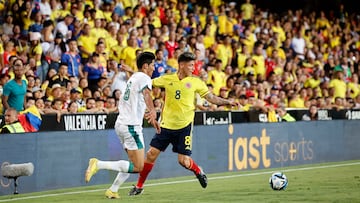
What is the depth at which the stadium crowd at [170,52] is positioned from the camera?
17984 millimetres

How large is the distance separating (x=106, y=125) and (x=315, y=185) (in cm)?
435

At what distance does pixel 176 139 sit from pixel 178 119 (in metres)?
A: 0.34

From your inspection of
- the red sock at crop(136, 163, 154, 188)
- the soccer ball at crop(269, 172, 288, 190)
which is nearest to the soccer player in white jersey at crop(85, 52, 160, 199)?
the red sock at crop(136, 163, 154, 188)

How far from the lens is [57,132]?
15.6 metres

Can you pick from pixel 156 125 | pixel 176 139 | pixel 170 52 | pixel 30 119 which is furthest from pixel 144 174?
pixel 170 52

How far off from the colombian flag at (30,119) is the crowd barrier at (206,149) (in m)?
0.30

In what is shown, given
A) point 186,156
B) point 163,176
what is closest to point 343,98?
point 163,176

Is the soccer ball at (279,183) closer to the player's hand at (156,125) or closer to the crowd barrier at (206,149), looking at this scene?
the player's hand at (156,125)

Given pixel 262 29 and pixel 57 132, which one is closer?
pixel 57 132

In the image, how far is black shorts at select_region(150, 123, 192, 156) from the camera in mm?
13672

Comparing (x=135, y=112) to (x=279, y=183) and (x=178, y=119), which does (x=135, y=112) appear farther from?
(x=279, y=183)

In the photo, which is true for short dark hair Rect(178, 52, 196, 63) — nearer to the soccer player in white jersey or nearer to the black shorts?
the soccer player in white jersey

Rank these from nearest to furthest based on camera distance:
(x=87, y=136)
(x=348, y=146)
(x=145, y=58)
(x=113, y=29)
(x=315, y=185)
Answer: (x=145, y=58), (x=315, y=185), (x=87, y=136), (x=113, y=29), (x=348, y=146)

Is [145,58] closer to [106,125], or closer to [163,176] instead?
[106,125]
